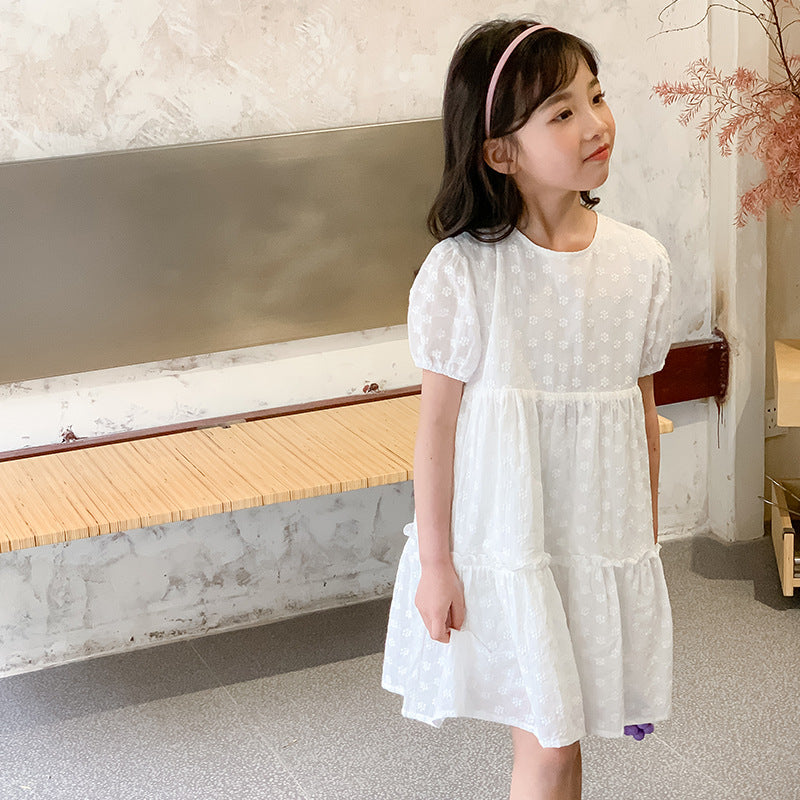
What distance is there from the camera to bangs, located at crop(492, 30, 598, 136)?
4.54ft

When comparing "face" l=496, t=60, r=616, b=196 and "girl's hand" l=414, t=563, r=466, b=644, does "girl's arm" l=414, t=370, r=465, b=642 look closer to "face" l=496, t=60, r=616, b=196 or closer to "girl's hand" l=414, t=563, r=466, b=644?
"girl's hand" l=414, t=563, r=466, b=644

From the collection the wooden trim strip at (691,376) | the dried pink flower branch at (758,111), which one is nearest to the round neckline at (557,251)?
the dried pink flower branch at (758,111)

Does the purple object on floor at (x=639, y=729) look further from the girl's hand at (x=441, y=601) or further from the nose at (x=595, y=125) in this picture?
the nose at (x=595, y=125)

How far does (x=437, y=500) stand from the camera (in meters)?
1.46

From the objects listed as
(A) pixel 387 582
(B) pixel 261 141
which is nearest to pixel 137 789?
(A) pixel 387 582

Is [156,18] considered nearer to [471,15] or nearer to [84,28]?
[84,28]

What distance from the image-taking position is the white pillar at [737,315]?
3156 millimetres

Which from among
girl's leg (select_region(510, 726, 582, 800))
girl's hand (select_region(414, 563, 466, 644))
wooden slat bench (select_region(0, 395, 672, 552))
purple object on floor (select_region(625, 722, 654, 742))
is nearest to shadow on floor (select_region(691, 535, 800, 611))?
wooden slat bench (select_region(0, 395, 672, 552))

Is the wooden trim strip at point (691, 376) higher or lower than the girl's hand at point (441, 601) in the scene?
lower

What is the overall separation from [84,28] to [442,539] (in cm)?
175

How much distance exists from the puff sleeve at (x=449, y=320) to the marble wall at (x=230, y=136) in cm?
154

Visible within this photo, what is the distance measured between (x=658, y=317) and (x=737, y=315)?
190 cm

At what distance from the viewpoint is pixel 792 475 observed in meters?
3.61

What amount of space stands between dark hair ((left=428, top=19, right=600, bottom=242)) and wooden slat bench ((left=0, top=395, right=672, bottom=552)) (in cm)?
115
